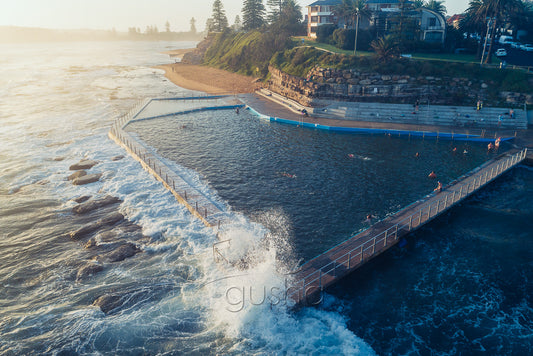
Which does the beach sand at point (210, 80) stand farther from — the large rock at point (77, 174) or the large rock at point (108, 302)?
the large rock at point (108, 302)

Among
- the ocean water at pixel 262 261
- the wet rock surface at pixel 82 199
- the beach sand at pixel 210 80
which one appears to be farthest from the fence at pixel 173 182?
the beach sand at pixel 210 80

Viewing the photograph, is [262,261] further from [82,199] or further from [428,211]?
[82,199]

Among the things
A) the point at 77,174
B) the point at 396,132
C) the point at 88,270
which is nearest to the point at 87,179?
the point at 77,174

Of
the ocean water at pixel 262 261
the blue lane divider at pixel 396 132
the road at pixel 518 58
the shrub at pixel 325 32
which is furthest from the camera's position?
the shrub at pixel 325 32

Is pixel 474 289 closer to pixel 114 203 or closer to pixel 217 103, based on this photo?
pixel 114 203

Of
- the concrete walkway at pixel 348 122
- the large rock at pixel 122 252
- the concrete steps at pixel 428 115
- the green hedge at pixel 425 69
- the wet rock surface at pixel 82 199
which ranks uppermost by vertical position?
the green hedge at pixel 425 69

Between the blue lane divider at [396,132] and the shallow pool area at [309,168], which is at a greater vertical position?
the blue lane divider at [396,132]

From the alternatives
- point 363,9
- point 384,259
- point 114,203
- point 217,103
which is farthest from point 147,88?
→ point 384,259
